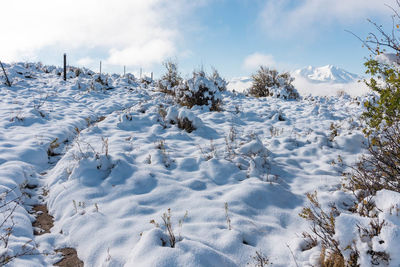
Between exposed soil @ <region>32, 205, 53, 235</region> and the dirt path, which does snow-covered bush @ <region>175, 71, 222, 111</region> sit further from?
exposed soil @ <region>32, 205, 53, 235</region>

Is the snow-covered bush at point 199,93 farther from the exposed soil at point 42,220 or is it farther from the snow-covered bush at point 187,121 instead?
the exposed soil at point 42,220

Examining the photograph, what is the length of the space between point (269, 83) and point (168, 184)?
11.2m

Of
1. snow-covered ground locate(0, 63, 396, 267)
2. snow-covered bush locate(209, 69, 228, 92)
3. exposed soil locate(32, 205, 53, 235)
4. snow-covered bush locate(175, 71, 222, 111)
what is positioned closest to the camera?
snow-covered ground locate(0, 63, 396, 267)

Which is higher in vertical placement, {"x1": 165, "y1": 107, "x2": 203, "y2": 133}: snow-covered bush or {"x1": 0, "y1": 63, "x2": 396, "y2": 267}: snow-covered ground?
{"x1": 165, "y1": 107, "x2": 203, "y2": 133}: snow-covered bush

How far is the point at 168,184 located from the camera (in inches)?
129

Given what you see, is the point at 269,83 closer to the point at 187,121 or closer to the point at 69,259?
the point at 187,121

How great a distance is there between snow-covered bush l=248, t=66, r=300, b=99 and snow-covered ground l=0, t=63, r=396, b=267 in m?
6.43

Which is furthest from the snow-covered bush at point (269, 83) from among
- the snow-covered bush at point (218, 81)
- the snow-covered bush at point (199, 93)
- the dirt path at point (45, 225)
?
the dirt path at point (45, 225)

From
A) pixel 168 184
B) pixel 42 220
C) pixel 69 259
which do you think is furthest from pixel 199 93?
pixel 69 259

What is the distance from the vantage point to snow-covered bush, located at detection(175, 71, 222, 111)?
784cm

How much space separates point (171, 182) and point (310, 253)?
189 cm

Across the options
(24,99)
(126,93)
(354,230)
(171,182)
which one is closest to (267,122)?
(171,182)

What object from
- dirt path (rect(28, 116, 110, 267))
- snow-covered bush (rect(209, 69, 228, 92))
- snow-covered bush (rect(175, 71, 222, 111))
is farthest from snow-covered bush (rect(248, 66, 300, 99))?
dirt path (rect(28, 116, 110, 267))

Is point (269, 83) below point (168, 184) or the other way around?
the other way around
